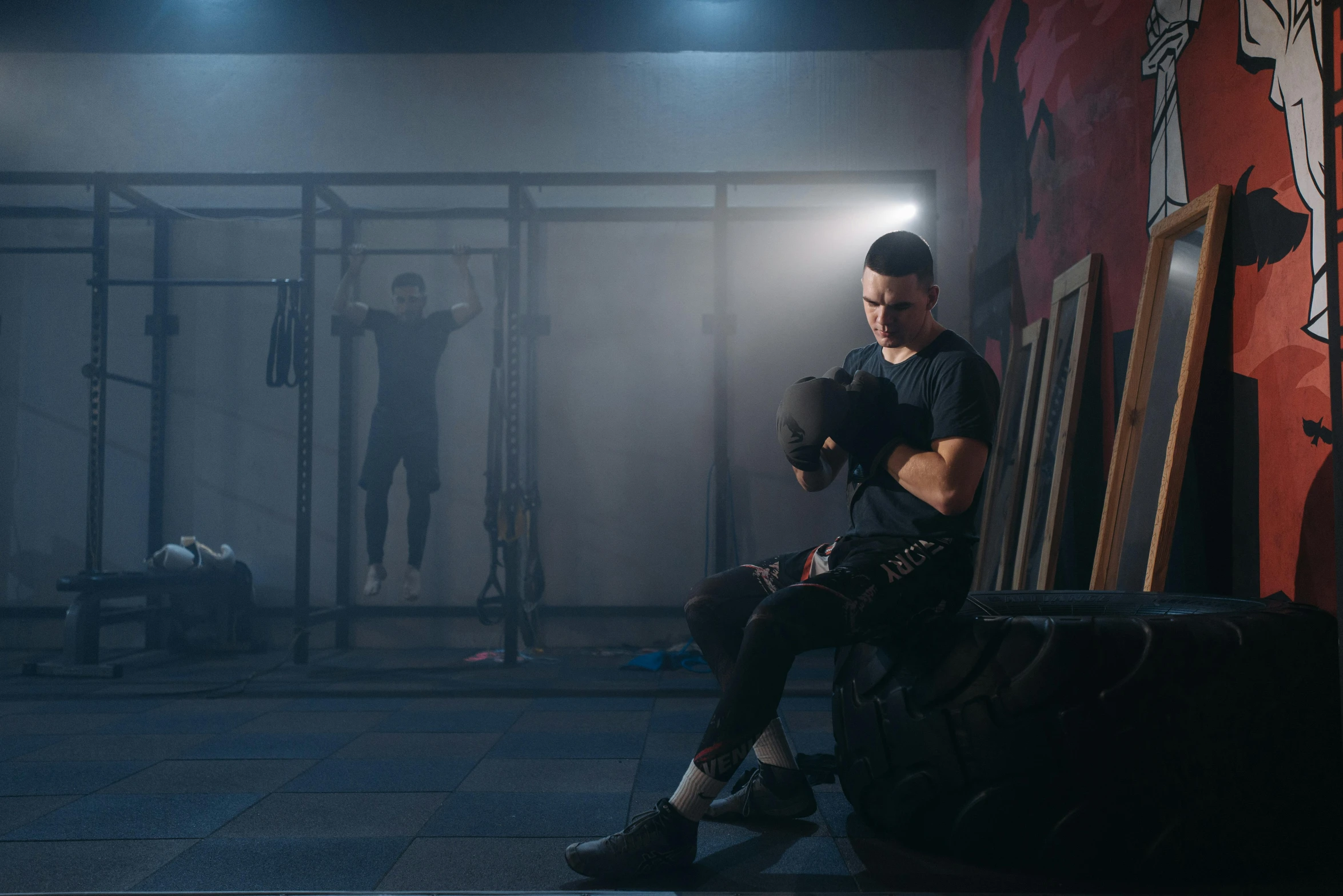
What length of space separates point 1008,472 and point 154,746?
3418 millimetres

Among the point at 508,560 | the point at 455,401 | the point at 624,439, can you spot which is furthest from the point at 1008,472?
the point at 455,401

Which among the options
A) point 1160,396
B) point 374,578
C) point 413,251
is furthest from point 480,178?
point 1160,396

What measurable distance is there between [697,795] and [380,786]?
1073 mm

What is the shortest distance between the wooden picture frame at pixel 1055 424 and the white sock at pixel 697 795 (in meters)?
1.87

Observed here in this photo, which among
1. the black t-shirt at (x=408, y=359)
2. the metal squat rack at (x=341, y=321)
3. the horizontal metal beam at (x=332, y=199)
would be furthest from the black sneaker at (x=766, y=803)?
the horizontal metal beam at (x=332, y=199)

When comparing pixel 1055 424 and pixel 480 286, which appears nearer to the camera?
pixel 1055 424

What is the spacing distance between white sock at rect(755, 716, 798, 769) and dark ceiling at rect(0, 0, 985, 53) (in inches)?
151

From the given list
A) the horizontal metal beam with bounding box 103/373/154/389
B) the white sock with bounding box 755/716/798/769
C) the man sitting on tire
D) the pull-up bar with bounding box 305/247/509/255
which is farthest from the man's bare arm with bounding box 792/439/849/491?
the horizontal metal beam with bounding box 103/373/154/389

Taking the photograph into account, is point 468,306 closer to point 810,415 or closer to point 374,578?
point 374,578

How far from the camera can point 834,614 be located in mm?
1574

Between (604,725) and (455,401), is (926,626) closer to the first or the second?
(604,725)

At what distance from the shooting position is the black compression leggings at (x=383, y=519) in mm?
4258

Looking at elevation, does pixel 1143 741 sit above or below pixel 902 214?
below

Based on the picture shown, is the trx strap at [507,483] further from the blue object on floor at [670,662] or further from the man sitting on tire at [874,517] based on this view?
the man sitting on tire at [874,517]
